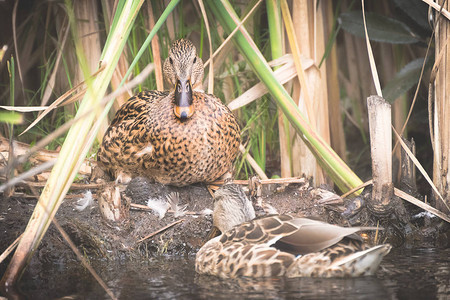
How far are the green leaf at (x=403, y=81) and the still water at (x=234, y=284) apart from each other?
1.78 meters

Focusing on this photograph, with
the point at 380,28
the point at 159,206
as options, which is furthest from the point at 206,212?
the point at 380,28

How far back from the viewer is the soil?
4.48 metres

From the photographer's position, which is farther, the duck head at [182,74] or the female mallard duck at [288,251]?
the duck head at [182,74]

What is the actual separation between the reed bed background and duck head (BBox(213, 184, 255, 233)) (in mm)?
641

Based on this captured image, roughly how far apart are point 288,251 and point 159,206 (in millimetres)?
1376

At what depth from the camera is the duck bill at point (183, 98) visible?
473cm

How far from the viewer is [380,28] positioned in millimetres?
5852

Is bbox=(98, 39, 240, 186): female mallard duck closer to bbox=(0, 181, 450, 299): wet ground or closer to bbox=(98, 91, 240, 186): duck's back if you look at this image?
bbox=(98, 91, 240, 186): duck's back

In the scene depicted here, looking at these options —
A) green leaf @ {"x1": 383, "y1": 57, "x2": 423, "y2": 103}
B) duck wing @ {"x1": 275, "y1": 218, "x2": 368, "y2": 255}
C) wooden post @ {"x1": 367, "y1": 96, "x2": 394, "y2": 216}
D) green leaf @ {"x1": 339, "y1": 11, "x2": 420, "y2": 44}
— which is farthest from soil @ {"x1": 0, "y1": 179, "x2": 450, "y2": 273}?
green leaf @ {"x1": 339, "y1": 11, "x2": 420, "y2": 44}

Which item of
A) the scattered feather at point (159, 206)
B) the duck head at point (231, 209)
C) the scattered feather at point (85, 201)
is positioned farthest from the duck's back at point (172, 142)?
the duck head at point (231, 209)

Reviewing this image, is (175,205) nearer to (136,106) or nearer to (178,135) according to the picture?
(178,135)

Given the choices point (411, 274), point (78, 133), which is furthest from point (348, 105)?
point (78, 133)

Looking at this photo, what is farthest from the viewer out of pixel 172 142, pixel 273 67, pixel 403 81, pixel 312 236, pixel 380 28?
pixel 380 28

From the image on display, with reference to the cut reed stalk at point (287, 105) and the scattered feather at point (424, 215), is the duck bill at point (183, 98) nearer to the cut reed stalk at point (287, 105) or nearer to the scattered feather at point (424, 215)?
the cut reed stalk at point (287, 105)
